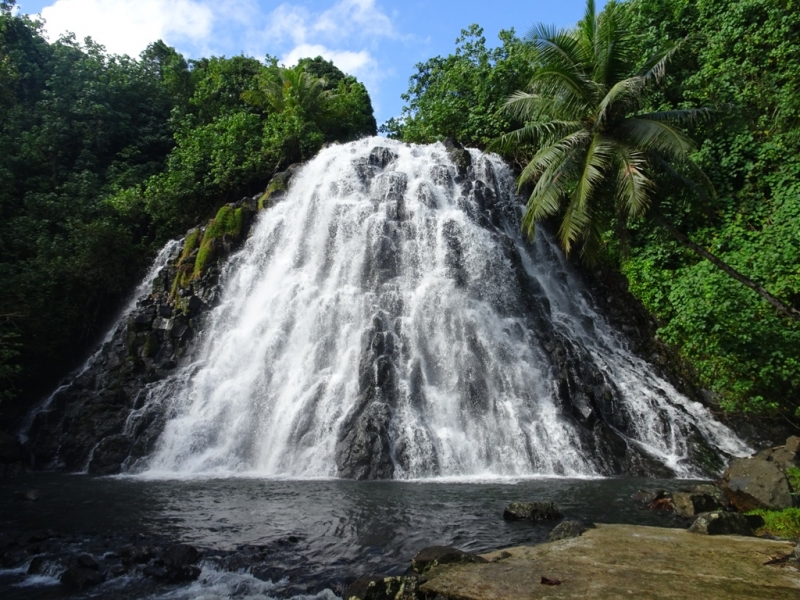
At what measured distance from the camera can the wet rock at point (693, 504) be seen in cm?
856

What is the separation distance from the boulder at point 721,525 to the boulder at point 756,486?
1678 millimetres

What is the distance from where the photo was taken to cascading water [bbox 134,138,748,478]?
44.5ft

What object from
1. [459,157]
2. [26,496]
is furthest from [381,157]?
[26,496]

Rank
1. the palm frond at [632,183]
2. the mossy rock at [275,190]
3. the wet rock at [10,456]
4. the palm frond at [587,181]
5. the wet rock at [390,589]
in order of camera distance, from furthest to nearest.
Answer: the mossy rock at [275,190]
the wet rock at [10,456]
the palm frond at [587,181]
the palm frond at [632,183]
the wet rock at [390,589]

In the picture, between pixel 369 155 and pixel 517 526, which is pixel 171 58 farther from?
pixel 517 526

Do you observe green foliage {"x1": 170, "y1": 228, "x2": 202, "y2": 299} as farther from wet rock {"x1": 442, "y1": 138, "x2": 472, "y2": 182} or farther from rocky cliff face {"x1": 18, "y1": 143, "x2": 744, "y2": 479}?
wet rock {"x1": 442, "y1": 138, "x2": 472, "y2": 182}

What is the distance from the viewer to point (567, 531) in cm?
699

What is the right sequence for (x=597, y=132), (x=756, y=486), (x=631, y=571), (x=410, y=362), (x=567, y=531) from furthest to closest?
(x=410, y=362) → (x=597, y=132) → (x=756, y=486) → (x=567, y=531) → (x=631, y=571)

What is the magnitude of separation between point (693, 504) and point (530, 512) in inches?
104

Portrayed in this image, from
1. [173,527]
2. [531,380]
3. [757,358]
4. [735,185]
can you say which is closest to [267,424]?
[173,527]

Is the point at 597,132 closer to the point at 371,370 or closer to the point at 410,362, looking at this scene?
the point at 410,362

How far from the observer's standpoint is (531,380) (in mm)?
15414

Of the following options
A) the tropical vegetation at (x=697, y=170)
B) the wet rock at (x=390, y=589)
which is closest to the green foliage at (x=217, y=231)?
the tropical vegetation at (x=697, y=170)

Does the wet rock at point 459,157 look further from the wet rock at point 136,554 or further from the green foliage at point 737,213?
the wet rock at point 136,554
